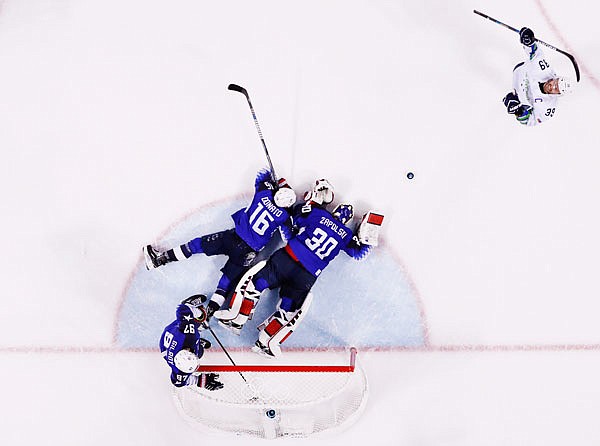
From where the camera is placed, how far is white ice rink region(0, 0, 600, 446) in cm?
445

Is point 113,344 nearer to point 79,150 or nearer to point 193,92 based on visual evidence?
point 79,150

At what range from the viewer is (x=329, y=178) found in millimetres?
4586

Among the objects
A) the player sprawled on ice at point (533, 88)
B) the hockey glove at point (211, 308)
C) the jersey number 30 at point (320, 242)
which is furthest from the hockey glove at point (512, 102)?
the hockey glove at point (211, 308)

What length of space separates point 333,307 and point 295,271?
421 millimetres

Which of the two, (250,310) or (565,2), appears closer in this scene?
(250,310)

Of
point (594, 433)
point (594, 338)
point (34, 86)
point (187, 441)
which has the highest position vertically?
point (34, 86)

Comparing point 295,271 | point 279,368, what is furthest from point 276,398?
point 295,271

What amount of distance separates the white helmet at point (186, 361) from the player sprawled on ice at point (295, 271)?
0.50 meters

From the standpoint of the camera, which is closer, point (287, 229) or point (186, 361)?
point (186, 361)

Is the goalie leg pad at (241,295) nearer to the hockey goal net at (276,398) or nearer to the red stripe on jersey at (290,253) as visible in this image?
the red stripe on jersey at (290,253)

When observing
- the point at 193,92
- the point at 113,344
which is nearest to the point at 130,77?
the point at 193,92

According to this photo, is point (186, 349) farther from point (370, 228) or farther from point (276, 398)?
point (370, 228)

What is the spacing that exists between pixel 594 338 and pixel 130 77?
143 inches

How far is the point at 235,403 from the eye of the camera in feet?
13.0
